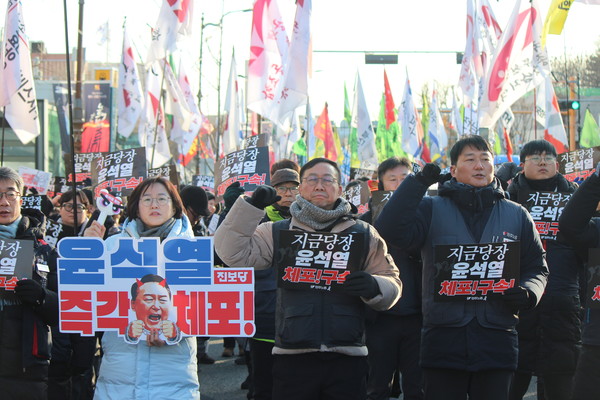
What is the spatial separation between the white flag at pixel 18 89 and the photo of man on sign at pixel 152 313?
686cm

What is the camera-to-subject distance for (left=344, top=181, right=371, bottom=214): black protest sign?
9.23 m

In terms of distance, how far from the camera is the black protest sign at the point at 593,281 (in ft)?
15.3

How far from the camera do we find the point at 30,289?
463cm

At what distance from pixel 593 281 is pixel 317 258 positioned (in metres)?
1.72

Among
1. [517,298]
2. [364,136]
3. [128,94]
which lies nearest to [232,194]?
[517,298]

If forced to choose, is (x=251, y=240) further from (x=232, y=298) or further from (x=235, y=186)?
(x=235, y=186)

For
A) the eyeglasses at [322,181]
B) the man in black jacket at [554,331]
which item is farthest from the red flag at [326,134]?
the eyeglasses at [322,181]

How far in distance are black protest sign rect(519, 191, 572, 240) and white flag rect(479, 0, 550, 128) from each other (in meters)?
8.44

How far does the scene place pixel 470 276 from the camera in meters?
4.27

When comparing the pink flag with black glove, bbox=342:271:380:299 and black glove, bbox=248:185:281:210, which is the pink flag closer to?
black glove, bbox=248:185:281:210

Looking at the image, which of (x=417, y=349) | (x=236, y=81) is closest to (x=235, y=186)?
(x=417, y=349)

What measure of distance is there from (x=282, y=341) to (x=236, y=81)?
23550 mm

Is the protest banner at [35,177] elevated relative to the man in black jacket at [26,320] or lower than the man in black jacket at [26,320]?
elevated

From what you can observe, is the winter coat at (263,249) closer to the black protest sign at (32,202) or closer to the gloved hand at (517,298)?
the gloved hand at (517,298)
